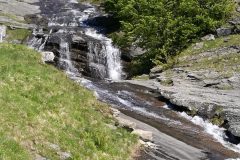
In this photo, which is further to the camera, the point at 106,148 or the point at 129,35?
the point at 129,35

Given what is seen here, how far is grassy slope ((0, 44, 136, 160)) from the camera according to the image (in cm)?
1891

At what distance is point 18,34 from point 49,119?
4903 centimetres

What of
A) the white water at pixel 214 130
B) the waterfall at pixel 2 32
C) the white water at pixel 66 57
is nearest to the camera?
the white water at pixel 214 130

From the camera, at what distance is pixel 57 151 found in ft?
63.2

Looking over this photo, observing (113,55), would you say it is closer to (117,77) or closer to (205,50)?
(117,77)

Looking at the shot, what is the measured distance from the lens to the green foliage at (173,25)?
54750mm

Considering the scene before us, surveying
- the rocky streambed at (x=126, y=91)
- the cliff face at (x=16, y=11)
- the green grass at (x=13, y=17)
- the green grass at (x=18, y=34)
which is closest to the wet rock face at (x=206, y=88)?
the rocky streambed at (x=126, y=91)

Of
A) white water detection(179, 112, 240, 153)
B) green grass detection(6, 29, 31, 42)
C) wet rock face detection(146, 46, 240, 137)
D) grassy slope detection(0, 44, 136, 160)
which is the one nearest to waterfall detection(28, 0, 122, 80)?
green grass detection(6, 29, 31, 42)

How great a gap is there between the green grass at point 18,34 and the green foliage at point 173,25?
15.2m

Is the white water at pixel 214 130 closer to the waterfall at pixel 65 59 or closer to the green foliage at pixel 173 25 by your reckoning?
the green foliage at pixel 173 25

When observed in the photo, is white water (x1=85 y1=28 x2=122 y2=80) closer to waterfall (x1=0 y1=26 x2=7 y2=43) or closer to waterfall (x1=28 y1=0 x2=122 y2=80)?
waterfall (x1=28 y1=0 x2=122 y2=80)

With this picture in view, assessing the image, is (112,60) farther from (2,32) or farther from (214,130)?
(214,130)

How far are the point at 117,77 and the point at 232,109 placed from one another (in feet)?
83.5

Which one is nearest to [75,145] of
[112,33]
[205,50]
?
[205,50]
